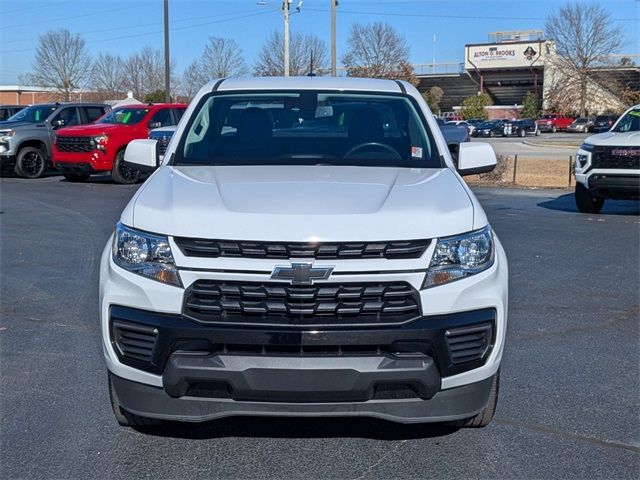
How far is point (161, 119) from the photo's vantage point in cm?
1911

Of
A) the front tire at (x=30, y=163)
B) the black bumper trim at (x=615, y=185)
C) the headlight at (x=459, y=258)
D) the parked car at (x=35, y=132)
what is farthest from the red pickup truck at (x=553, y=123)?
the headlight at (x=459, y=258)

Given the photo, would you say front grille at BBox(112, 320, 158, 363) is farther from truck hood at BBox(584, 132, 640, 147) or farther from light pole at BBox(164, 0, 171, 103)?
light pole at BBox(164, 0, 171, 103)

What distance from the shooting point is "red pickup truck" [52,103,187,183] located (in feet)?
59.0

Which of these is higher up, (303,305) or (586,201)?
(303,305)

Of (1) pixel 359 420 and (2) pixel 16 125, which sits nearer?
(1) pixel 359 420

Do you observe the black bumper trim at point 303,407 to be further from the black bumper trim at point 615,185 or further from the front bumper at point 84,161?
the front bumper at point 84,161

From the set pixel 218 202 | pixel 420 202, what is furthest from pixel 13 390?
pixel 420 202

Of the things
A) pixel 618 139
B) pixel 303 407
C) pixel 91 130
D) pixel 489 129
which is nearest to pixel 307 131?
pixel 303 407

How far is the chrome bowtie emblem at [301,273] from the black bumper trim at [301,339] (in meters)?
0.20

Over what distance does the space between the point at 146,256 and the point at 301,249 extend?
685 mm

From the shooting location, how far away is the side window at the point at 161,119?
1883 cm

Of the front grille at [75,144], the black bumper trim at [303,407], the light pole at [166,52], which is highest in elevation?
the light pole at [166,52]

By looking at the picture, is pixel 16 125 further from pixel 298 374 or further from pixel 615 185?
pixel 298 374

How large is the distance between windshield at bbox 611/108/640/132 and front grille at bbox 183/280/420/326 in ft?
36.8
